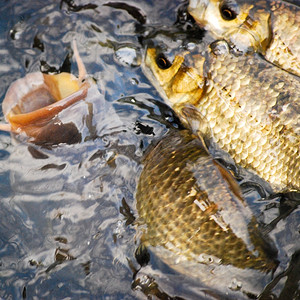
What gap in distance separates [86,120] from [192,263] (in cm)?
90

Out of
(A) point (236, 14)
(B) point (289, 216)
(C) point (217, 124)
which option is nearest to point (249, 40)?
(A) point (236, 14)

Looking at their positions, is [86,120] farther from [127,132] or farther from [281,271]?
[281,271]

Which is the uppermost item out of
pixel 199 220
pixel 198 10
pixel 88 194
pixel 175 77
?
pixel 198 10

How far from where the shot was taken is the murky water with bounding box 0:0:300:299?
6.28 ft

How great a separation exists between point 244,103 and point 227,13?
0.64m

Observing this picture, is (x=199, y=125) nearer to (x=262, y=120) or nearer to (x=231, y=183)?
(x=262, y=120)

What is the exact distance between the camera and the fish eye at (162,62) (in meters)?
2.42

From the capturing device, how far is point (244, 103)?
7.46 ft

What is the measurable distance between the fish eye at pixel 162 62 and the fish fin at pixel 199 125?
271 mm

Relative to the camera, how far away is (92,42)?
2.56 metres

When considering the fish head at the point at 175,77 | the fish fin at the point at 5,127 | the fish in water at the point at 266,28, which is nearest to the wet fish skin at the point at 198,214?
the fish head at the point at 175,77

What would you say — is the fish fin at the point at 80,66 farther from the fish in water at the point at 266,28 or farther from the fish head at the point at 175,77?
the fish in water at the point at 266,28

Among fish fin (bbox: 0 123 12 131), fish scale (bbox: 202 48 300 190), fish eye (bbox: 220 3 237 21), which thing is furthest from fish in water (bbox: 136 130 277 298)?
fish eye (bbox: 220 3 237 21)

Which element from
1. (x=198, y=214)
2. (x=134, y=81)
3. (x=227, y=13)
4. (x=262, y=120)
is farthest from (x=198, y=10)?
(x=198, y=214)
